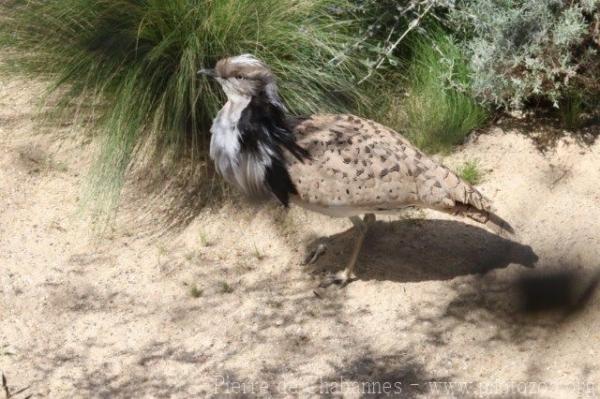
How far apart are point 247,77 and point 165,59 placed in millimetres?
912

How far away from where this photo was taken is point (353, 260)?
5055 millimetres

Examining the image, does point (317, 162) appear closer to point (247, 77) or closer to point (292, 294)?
point (247, 77)

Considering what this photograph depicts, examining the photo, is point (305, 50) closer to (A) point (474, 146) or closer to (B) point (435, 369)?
(A) point (474, 146)

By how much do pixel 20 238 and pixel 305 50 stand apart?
2126mm

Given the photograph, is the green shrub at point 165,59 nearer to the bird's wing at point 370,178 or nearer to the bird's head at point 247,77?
the bird's head at point 247,77

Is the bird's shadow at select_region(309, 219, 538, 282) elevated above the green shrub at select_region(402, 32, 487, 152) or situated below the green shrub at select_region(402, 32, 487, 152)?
below

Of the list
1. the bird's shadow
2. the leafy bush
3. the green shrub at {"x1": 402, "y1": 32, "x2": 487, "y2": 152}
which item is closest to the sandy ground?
the bird's shadow

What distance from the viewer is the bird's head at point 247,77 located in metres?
4.81

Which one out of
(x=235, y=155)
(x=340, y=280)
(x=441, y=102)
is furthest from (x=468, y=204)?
(x=235, y=155)

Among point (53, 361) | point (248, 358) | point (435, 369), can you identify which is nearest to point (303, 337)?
point (248, 358)

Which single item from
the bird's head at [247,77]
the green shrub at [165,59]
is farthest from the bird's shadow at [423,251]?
the bird's head at [247,77]

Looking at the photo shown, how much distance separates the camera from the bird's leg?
5.07 meters

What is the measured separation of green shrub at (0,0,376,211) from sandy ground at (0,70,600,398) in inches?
15.6

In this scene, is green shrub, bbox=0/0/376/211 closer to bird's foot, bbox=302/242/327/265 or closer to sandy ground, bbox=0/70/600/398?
sandy ground, bbox=0/70/600/398
